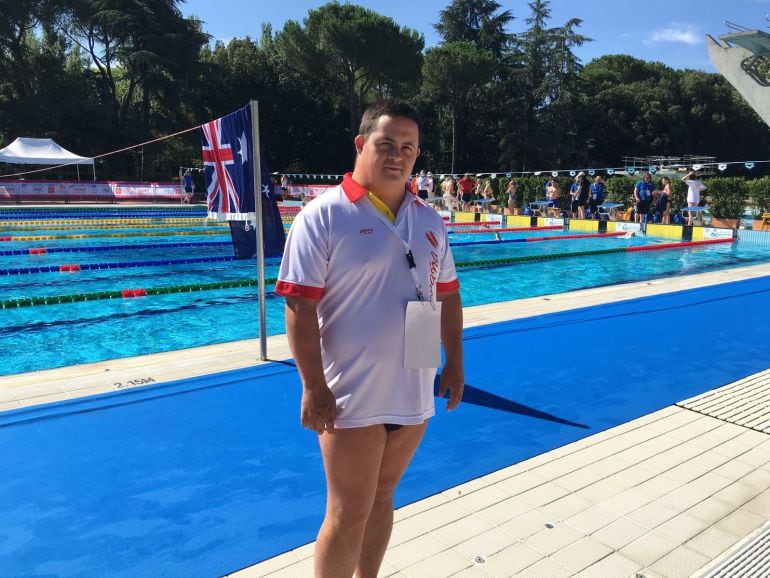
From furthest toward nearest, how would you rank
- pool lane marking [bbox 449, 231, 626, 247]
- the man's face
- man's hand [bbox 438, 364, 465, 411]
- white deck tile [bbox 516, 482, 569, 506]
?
pool lane marking [bbox 449, 231, 626, 247] → white deck tile [bbox 516, 482, 569, 506] → man's hand [bbox 438, 364, 465, 411] → the man's face

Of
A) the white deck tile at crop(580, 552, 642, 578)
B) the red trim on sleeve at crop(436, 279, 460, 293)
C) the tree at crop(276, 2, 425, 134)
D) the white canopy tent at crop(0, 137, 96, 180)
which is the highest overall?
Result: the tree at crop(276, 2, 425, 134)

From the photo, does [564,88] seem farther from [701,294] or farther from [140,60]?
[701,294]

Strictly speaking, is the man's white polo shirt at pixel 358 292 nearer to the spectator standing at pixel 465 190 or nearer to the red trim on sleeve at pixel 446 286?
the red trim on sleeve at pixel 446 286

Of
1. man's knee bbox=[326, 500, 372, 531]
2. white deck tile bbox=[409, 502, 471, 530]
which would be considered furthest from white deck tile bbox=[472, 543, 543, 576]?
man's knee bbox=[326, 500, 372, 531]

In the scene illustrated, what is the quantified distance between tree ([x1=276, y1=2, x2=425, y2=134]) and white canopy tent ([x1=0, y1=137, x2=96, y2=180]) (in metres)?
17.5

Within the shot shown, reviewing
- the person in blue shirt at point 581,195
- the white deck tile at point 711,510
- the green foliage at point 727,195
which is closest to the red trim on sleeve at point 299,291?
the white deck tile at point 711,510

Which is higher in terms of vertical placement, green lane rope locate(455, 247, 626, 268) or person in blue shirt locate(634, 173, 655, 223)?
person in blue shirt locate(634, 173, 655, 223)

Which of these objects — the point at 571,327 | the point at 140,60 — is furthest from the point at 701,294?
the point at 140,60

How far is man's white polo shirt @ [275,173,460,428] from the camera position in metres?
1.67

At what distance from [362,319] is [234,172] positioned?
381cm

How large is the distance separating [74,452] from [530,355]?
3660 millimetres

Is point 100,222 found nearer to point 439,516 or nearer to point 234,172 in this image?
point 234,172

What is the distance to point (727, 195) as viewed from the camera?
1914 centimetres

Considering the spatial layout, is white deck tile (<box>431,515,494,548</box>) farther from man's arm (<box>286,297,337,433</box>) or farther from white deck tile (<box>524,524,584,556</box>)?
man's arm (<box>286,297,337,433</box>)
